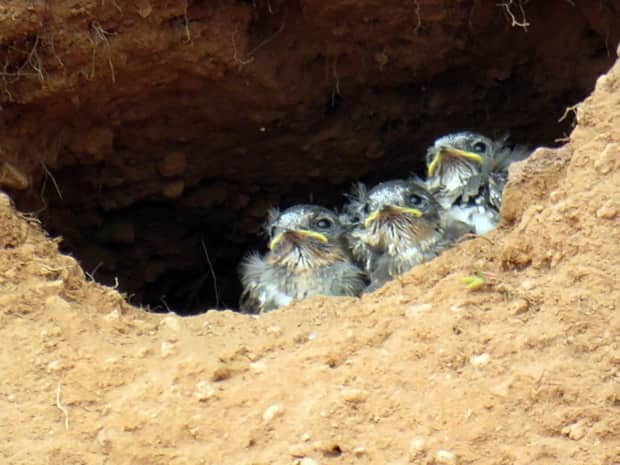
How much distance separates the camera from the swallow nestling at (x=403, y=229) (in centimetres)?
718

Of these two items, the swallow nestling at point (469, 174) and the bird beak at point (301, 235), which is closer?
the swallow nestling at point (469, 174)

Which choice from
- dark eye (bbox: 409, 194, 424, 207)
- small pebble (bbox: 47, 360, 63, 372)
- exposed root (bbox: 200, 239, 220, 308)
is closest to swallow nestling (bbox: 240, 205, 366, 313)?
dark eye (bbox: 409, 194, 424, 207)

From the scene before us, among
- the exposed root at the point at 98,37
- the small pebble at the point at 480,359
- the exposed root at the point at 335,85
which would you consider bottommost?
the small pebble at the point at 480,359

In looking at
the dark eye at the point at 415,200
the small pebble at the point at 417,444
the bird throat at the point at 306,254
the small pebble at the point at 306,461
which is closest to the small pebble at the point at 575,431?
the small pebble at the point at 417,444

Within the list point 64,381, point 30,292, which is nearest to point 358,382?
point 64,381

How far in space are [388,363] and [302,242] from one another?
264 cm

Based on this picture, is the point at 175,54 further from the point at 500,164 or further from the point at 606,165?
the point at 606,165

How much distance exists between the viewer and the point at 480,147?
7.54 meters

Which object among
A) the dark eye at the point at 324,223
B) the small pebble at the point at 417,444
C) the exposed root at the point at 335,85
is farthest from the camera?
the exposed root at the point at 335,85

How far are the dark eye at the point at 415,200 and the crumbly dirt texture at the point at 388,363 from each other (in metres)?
1.39

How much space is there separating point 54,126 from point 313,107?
5.66 ft

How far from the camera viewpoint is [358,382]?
16.3 feet

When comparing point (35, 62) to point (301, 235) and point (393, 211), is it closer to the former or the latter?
point (301, 235)

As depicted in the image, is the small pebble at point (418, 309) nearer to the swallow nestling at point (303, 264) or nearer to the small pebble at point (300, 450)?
the small pebble at point (300, 450)
